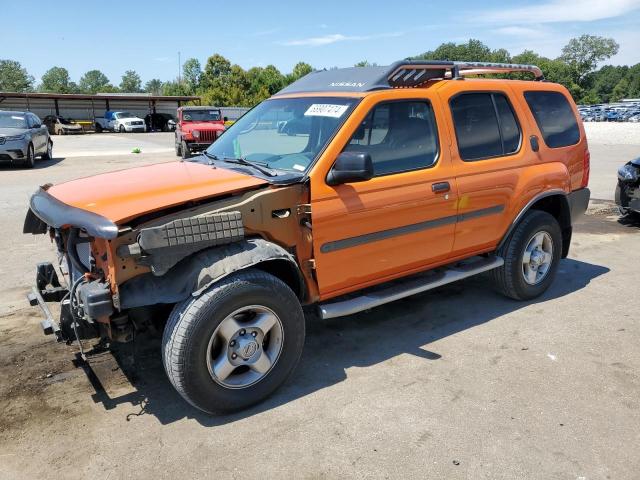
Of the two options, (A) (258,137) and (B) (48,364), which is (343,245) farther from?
(B) (48,364)

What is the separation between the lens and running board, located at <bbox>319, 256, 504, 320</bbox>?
148 inches

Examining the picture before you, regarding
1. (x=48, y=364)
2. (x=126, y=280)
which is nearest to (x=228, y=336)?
(x=126, y=280)

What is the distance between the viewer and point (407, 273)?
429cm

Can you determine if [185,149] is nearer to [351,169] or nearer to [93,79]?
[351,169]

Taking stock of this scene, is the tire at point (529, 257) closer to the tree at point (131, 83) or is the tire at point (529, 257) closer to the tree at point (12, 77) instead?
the tree at point (12, 77)

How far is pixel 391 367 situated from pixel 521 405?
924mm

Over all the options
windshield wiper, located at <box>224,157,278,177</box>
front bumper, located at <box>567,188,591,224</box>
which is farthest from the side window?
front bumper, located at <box>567,188,591,224</box>

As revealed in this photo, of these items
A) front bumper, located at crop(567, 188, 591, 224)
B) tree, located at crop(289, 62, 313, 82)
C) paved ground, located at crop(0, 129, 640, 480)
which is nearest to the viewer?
paved ground, located at crop(0, 129, 640, 480)

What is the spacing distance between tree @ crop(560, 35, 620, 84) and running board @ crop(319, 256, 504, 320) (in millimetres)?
126410

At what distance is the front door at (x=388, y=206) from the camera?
3.65 m

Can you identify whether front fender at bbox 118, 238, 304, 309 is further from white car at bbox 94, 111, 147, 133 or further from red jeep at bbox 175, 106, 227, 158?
white car at bbox 94, 111, 147, 133

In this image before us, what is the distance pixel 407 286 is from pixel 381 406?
3.60 ft

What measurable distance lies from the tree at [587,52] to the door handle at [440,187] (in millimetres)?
126932

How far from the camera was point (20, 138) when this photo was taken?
1559cm
